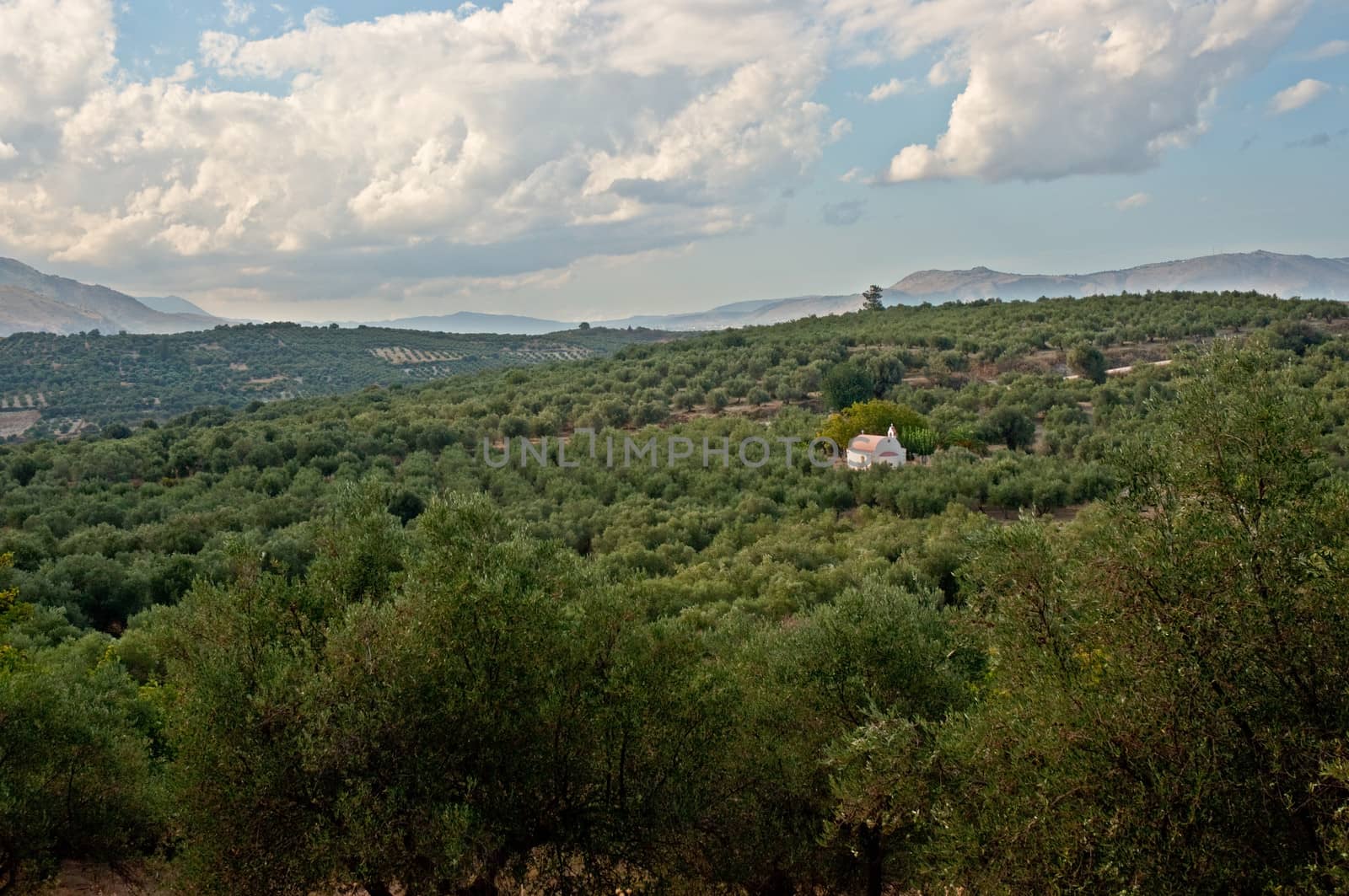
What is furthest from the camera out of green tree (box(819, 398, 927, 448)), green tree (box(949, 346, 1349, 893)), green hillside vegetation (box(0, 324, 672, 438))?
green hillside vegetation (box(0, 324, 672, 438))

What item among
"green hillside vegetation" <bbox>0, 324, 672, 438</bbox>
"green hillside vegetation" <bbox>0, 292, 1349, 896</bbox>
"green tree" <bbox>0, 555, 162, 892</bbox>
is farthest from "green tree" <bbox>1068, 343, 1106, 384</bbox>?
"green hillside vegetation" <bbox>0, 324, 672, 438</bbox>

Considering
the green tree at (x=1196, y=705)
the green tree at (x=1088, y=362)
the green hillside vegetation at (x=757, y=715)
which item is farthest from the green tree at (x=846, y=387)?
the green tree at (x=1196, y=705)

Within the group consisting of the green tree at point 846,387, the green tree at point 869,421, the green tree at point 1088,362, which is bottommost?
the green tree at point 869,421

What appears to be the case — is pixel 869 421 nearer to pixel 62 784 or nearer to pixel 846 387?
pixel 846 387

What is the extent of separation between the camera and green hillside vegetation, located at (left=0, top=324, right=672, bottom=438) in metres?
79.1

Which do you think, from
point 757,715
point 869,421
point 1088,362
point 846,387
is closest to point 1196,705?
point 757,715

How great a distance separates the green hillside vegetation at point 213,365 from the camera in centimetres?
7906

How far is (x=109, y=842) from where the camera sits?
35.6ft

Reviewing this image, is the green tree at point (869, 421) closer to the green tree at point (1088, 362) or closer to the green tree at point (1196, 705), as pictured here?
the green tree at point (1088, 362)

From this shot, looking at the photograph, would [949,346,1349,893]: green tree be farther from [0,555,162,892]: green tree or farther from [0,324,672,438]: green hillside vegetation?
[0,324,672,438]: green hillside vegetation

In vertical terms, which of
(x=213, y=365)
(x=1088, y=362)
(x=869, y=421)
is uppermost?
(x=1088, y=362)

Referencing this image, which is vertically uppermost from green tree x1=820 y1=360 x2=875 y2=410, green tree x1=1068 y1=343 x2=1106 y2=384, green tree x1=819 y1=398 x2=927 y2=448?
green tree x1=1068 y1=343 x2=1106 y2=384

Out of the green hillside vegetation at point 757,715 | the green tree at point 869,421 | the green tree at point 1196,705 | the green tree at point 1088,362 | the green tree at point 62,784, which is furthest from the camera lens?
the green tree at point 1088,362

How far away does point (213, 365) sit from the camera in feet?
331
